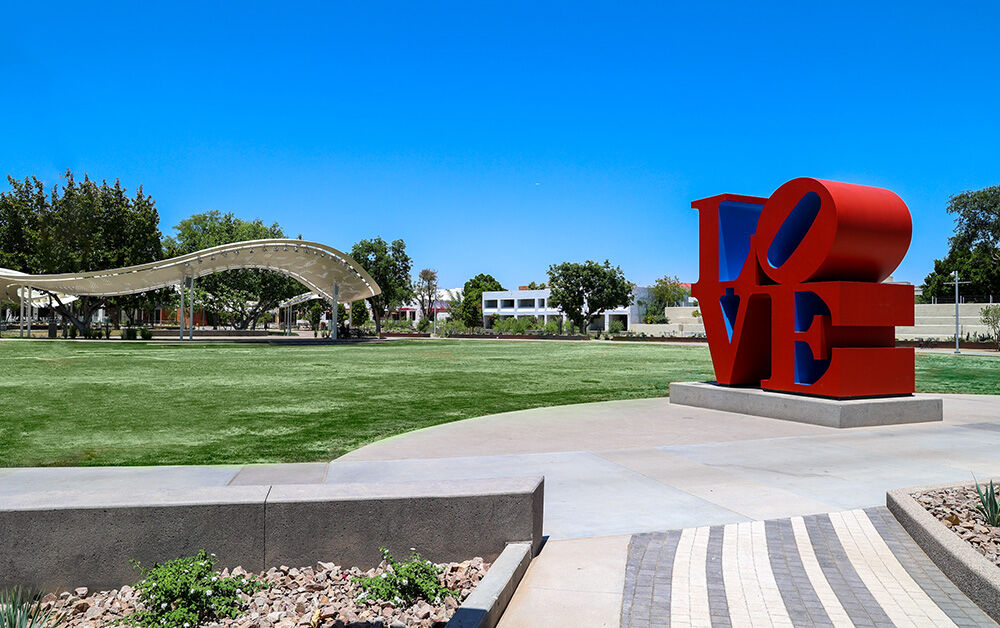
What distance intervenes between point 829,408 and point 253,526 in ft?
34.0

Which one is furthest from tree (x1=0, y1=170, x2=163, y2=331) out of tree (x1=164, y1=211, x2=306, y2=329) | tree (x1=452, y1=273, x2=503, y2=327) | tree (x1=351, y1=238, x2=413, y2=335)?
tree (x1=452, y1=273, x2=503, y2=327)

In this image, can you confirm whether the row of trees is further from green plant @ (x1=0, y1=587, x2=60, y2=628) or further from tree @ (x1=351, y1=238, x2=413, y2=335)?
green plant @ (x1=0, y1=587, x2=60, y2=628)

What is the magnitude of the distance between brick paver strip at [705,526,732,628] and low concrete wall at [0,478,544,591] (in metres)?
1.29

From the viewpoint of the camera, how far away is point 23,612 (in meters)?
3.79

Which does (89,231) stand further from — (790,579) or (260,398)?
(790,579)

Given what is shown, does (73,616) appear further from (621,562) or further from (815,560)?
(815,560)

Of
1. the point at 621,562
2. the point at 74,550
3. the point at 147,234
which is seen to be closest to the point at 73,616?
the point at 74,550

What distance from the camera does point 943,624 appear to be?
4164mm

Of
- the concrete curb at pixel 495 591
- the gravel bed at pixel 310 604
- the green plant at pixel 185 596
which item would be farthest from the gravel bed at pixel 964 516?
the green plant at pixel 185 596

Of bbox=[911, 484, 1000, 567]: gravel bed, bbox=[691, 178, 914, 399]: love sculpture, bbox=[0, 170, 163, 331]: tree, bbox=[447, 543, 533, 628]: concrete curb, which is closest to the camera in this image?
bbox=[447, 543, 533, 628]: concrete curb

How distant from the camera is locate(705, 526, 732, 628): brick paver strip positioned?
13.9 feet

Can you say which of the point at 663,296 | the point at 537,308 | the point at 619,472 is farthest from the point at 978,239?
the point at 619,472

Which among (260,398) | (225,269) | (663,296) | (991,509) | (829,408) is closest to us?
(991,509)

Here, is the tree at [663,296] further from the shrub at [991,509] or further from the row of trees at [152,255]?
the shrub at [991,509]
